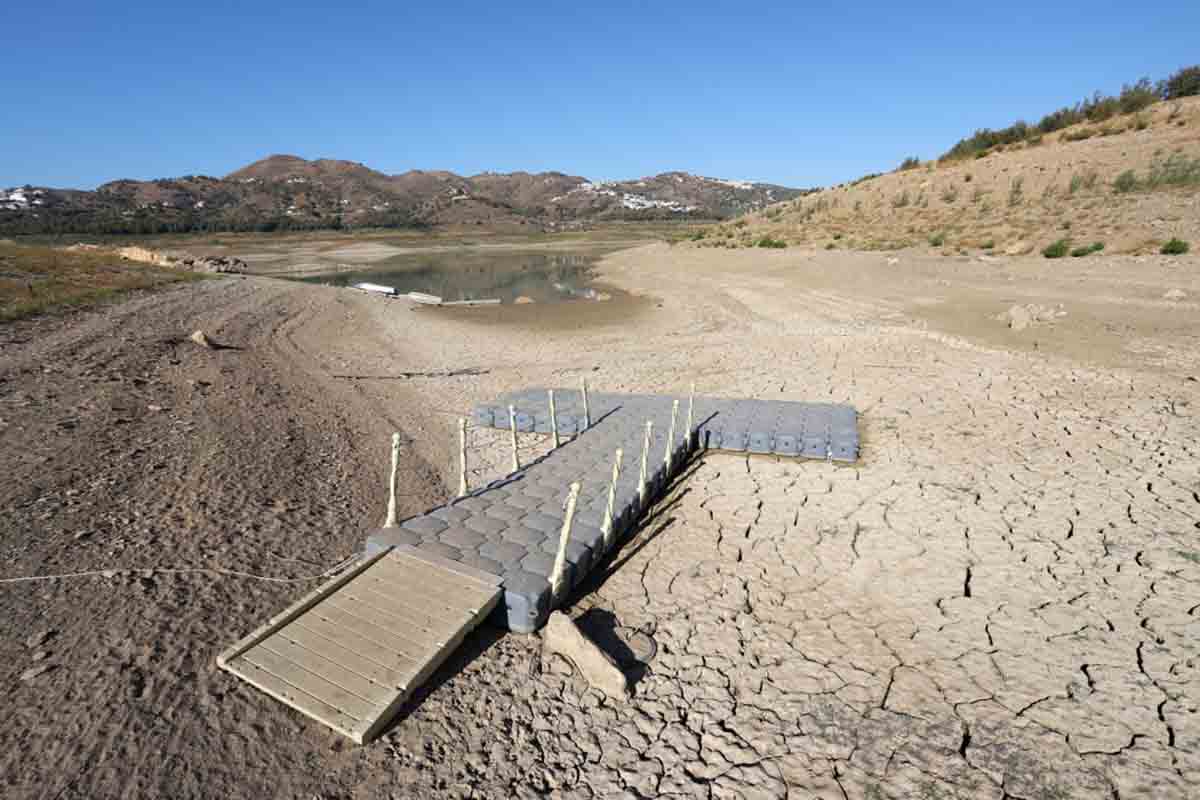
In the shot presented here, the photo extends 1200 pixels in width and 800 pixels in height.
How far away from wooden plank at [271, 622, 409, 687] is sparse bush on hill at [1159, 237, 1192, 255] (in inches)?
1067

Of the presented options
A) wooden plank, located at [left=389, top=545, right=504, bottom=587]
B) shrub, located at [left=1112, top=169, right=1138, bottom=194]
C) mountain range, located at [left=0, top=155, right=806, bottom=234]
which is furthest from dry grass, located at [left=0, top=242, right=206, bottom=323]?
mountain range, located at [left=0, top=155, right=806, bottom=234]

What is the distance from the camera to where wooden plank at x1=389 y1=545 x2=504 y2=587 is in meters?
4.77

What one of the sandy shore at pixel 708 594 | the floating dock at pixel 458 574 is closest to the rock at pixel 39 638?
the sandy shore at pixel 708 594

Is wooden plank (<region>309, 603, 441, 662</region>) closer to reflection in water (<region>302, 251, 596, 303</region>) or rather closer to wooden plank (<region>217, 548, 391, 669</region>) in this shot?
wooden plank (<region>217, 548, 391, 669</region>)

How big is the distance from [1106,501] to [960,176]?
120ft

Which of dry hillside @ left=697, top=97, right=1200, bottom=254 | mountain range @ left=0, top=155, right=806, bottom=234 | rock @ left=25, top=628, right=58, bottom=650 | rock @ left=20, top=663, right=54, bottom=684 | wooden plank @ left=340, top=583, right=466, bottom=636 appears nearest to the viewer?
rock @ left=20, top=663, right=54, bottom=684

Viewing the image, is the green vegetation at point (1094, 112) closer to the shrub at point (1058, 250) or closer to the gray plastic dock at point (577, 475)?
the shrub at point (1058, 250)

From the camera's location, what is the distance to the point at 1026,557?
5988 mm

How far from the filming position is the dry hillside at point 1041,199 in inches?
905

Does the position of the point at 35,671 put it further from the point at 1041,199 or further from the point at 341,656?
the point at 1041,199

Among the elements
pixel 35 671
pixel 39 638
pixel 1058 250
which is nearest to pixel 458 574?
pixel 35 671

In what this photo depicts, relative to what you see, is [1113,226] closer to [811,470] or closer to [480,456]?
[811,470]

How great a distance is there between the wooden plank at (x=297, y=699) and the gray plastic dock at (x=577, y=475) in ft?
4.63

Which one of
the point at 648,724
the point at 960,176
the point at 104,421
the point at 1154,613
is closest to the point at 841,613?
the point at 648,724
